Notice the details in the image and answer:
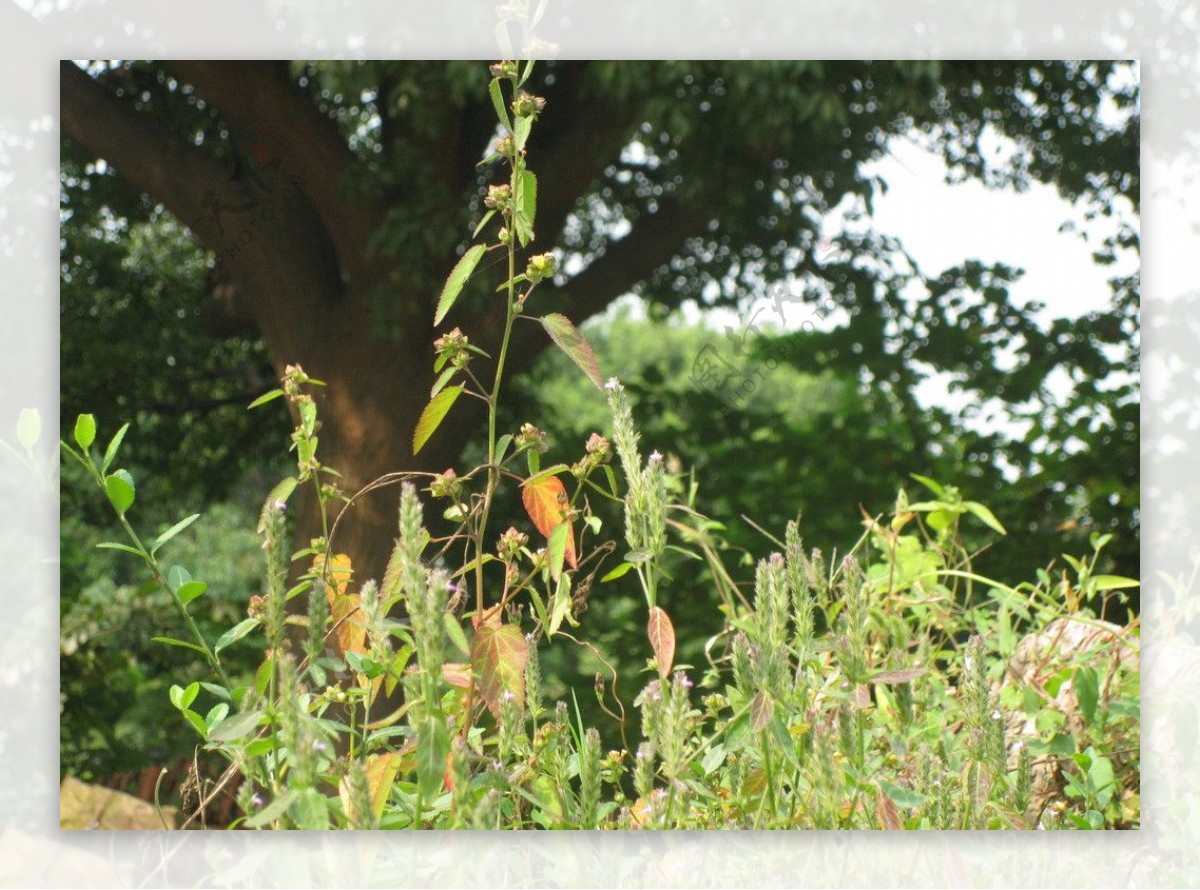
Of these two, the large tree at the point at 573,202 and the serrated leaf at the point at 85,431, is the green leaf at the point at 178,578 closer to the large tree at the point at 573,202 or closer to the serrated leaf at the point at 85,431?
the serrated leaf at the point at 85,431

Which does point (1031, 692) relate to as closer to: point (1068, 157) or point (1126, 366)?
point (1126, 366)

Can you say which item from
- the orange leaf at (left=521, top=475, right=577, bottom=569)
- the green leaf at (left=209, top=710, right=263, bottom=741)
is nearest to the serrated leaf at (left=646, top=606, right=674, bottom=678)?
the orange leaf at (left=521, top=475, right=577, bottom=569)

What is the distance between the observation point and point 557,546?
42.4 inches

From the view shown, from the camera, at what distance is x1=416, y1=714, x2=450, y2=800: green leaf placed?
81cm

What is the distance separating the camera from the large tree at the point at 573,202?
7.91 ft

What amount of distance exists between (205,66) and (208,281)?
0.58m

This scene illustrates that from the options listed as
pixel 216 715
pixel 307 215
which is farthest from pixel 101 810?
pixel 307 215

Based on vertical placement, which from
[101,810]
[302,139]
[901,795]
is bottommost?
[101,810]

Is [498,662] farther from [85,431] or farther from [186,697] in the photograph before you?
[85,431]

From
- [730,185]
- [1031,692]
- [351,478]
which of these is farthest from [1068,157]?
[351,478]

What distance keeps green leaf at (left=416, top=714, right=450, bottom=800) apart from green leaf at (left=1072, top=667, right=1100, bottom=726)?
97 centimetres

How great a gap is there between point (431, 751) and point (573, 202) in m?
2.24

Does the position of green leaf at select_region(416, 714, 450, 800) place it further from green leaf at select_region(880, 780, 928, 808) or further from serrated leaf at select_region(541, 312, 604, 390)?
green leaf at select_region(880, 780, 928, 808)

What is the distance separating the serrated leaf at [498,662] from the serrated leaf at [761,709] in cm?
22
